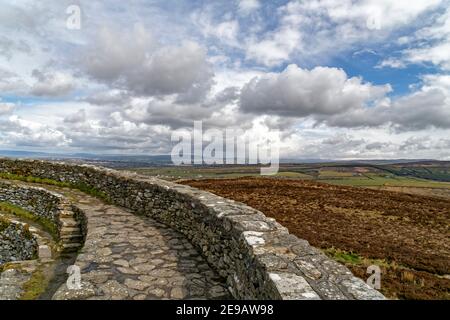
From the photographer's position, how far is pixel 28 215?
530 inches

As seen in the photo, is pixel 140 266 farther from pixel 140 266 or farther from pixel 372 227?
pixel 372 227

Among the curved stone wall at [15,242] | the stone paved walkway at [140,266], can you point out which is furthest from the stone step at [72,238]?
the curved stone wall at [15,242]

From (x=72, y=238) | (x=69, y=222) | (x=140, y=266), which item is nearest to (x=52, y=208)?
(x=69, y=222)

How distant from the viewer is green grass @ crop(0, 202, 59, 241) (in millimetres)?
12049

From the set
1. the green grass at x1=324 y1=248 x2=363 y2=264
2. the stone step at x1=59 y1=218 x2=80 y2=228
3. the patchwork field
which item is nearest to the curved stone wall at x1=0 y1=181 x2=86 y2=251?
the stone step at x1=59 y1=218 x2=80 y2=228

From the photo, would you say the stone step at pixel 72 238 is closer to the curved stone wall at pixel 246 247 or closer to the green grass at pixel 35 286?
the curved stone wall at pixel 246 247

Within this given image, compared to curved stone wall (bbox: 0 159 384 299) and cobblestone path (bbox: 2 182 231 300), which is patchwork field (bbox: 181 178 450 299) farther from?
cobblestone path (bbox: 2 182 231 300)

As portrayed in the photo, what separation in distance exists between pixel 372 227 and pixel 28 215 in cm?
1656

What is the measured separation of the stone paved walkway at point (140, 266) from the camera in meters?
5.79

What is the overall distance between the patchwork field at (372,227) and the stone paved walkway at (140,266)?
203 inches
